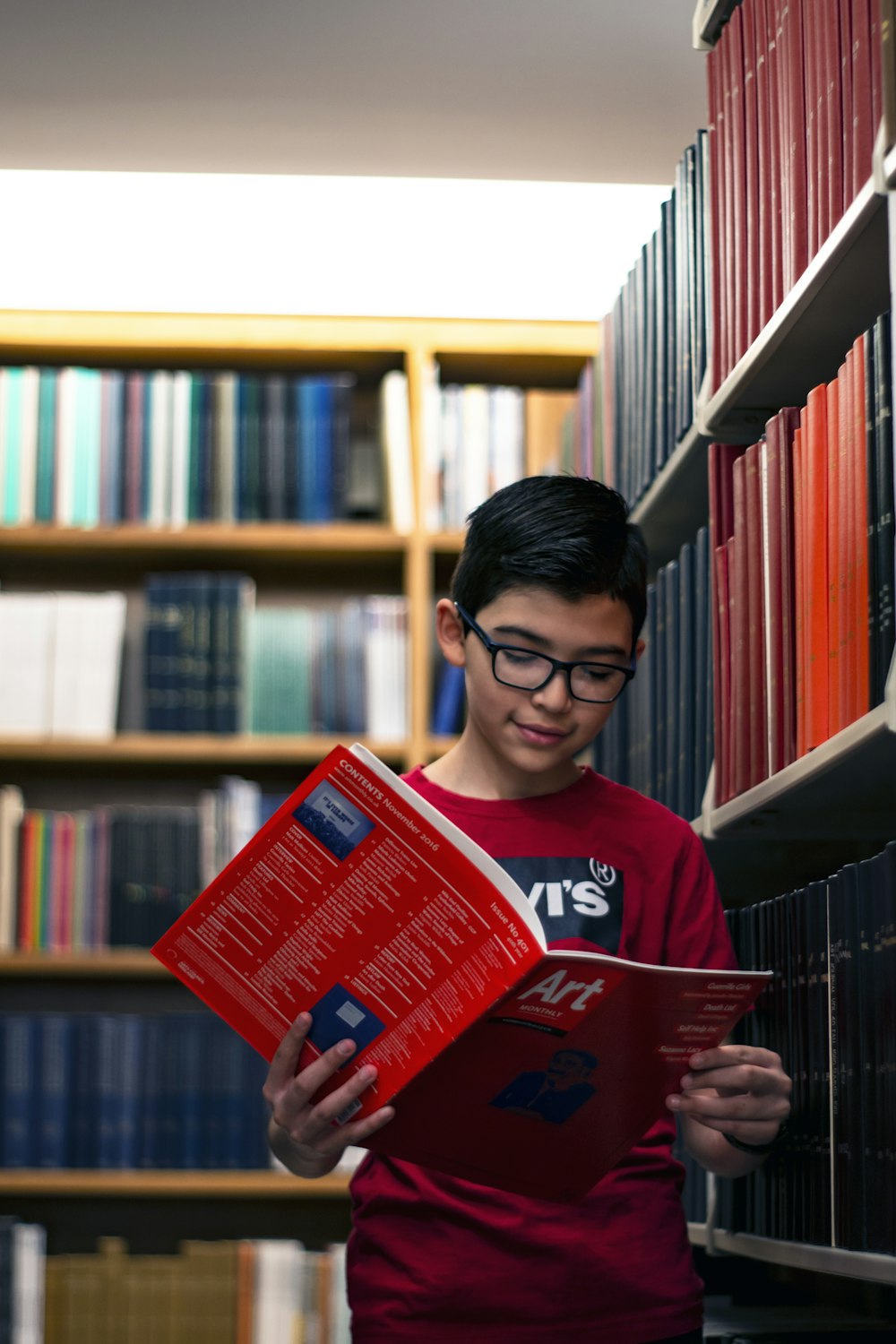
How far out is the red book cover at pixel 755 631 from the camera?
1.58 meters

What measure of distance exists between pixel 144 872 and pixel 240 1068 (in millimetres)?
411

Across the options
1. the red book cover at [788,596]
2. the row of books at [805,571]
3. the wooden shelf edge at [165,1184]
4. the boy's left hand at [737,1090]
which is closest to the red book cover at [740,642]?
the row of books at [805,571]

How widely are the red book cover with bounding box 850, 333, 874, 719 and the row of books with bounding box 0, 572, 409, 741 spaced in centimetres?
181

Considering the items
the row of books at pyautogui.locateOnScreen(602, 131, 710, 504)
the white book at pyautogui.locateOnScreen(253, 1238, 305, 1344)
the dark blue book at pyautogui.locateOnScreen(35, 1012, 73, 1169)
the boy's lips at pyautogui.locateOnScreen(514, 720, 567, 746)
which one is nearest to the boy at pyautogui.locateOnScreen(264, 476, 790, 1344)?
the boy's lips at pyautogui.locateOnScreen(514, 720, 567, 746)

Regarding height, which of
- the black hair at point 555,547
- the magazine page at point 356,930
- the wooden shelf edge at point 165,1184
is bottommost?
the wooden shelf edge at point 165,1184

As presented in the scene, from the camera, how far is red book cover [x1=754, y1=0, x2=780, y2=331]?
158 centimetres

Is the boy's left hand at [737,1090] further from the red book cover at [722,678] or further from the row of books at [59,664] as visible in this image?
the row of books at [59,664]

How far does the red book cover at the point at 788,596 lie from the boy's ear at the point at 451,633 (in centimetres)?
32

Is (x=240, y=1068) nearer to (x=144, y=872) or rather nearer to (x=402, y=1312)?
(x=144, y=872)

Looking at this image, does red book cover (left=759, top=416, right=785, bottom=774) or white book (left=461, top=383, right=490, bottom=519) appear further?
white book (left=461, top=383, right=490, bottom=519)

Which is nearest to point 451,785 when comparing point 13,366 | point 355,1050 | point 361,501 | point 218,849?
point 355,1050

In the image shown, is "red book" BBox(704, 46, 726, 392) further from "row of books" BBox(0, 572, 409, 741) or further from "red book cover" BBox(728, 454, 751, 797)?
"row of books" BBox(0, 572, 409, 741)

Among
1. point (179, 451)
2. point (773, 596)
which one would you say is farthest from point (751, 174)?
point (179, 451)

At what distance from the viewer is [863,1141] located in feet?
4.20
